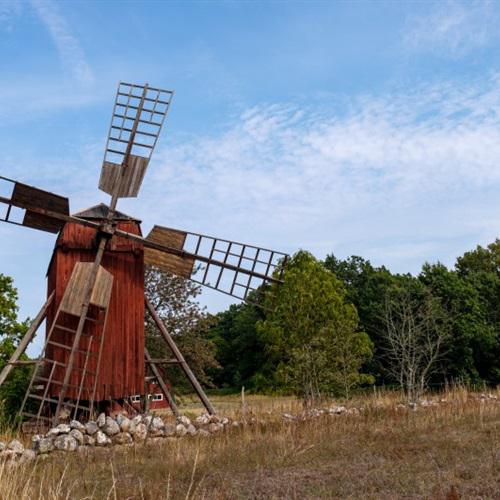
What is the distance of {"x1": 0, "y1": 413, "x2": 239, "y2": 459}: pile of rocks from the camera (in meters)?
11.3

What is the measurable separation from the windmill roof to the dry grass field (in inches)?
224

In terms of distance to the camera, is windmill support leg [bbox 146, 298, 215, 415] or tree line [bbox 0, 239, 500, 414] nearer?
windmill support leg [bbox 146, 298, 215, 415]

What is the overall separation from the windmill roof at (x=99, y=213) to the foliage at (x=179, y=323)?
11916 mm

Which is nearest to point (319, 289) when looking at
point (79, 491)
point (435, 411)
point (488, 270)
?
point (435, 411)

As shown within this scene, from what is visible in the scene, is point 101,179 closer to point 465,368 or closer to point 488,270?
point 465,368

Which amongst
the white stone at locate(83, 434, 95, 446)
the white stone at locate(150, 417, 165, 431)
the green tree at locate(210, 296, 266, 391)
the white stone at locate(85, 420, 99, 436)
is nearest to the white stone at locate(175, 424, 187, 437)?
the white stone at locate(150, 417, 165, 431)

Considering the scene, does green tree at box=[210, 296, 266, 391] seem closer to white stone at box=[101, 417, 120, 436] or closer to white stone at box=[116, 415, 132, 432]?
white stone at box=[116, 415, 132, 432]

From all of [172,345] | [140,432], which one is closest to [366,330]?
[172,345]

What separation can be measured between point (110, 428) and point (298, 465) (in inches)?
186

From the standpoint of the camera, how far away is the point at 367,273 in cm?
4628

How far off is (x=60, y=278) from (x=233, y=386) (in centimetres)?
3485

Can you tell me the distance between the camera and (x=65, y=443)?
1150 centimetres

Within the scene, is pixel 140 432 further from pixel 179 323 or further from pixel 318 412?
pixel 179 323

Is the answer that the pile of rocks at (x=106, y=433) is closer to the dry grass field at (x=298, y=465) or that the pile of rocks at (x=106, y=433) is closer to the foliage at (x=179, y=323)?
the dry grass field at (x=298, y=465)
